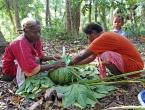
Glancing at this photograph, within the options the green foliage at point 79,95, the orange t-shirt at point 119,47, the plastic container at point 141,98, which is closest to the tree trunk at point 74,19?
the orange t-shirt at point 119,47

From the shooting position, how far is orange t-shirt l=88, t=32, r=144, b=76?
3.18 m

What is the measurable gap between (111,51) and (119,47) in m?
0.14

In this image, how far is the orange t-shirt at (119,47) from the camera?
3184mm

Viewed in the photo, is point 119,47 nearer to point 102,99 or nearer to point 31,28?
point 102,99

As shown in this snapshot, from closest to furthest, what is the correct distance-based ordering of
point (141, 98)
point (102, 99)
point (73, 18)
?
point (141, 98)
point (102, 99)
point (73, 18)

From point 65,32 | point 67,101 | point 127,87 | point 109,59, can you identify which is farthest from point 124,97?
point 65,32

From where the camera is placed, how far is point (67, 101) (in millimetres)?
2711

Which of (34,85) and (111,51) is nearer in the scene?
(34,85)

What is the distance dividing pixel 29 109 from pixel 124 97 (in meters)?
1.28

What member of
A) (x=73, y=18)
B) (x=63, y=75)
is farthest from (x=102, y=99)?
(x=73, y=18)

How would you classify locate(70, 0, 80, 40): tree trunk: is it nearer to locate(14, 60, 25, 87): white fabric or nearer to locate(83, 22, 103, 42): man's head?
locate(83, 22, 103, 42): man's head

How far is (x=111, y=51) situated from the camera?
3273 mm

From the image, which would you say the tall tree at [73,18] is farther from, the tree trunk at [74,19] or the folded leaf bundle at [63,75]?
the folded leaf bundle at [63,75]

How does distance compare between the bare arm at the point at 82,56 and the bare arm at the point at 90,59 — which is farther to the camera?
the bare arm at the point at 90,59
